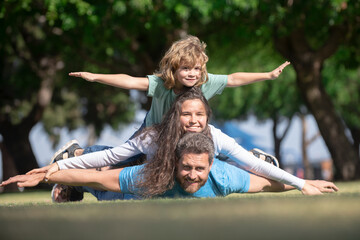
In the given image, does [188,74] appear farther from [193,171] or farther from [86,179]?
[86,179]

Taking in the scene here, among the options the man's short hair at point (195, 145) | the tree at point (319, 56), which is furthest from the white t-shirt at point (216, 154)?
the tree at point (319, 56)

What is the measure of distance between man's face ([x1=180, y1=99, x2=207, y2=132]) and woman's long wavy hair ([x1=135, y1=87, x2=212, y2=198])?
0.13 feet

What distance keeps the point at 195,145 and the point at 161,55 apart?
10809mm

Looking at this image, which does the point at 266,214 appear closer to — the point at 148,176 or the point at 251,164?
the point at 148,176

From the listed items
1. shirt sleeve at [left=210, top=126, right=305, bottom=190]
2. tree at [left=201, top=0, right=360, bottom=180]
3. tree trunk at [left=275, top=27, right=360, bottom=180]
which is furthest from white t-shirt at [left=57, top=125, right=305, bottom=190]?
tree trunk at [left=275, top=27, right=360, bottom=180]

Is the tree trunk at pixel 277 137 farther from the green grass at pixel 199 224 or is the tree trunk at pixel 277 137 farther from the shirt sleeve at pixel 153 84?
the green grass at pixel 199 224

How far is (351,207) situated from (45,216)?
3.96 feet

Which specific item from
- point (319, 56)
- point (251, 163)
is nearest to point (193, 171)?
point (251, 163)

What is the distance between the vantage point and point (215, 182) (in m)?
4.95

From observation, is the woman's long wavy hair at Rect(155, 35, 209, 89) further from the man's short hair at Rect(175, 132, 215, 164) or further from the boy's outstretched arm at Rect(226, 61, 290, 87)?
the man's short hair at Rect(175, 132, 215, 164)

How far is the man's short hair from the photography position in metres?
4.66

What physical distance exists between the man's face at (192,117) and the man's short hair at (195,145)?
12.0 inches

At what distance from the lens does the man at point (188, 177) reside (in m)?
4.67

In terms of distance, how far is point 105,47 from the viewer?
54.7 feet
